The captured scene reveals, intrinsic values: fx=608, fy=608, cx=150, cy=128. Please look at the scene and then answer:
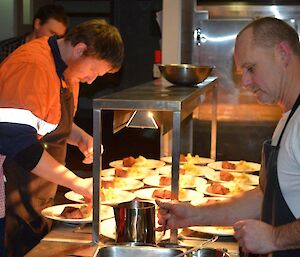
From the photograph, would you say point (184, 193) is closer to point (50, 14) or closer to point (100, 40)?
point (100, 40)

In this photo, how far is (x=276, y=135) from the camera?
1975 mm

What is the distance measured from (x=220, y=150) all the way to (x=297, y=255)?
2.98 m

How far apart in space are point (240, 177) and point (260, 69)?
4.01ft

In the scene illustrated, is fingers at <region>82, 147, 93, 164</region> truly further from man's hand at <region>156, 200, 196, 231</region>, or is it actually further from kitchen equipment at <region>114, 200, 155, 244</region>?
kitchen equipment at <region>114, 200, 155, 244</region>

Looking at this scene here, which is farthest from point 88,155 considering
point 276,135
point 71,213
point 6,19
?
point 6,19

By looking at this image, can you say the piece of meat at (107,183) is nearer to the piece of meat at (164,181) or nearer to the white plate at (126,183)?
the white plate at (126,183)

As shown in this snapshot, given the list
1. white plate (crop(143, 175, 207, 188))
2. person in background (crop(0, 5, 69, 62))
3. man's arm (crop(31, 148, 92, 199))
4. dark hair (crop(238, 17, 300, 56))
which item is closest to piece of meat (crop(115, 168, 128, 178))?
white plate (crop(143, 175, 207, 188))

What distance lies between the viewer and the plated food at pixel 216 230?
7.05 ft

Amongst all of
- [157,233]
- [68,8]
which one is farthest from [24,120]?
[68,8]

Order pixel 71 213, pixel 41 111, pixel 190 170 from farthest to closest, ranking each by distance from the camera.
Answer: pixel 190 170, pixel 41 111, pixel 71 213

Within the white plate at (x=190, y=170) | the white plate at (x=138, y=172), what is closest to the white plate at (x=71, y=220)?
the white plate at (x=138, y=172)

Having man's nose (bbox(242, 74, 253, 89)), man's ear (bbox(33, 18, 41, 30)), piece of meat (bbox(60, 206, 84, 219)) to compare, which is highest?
man's ear (bbox(33, 18, 41, 30))

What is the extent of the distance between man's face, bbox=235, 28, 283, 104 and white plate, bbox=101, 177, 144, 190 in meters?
0.94

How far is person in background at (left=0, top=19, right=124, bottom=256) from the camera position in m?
2.29
